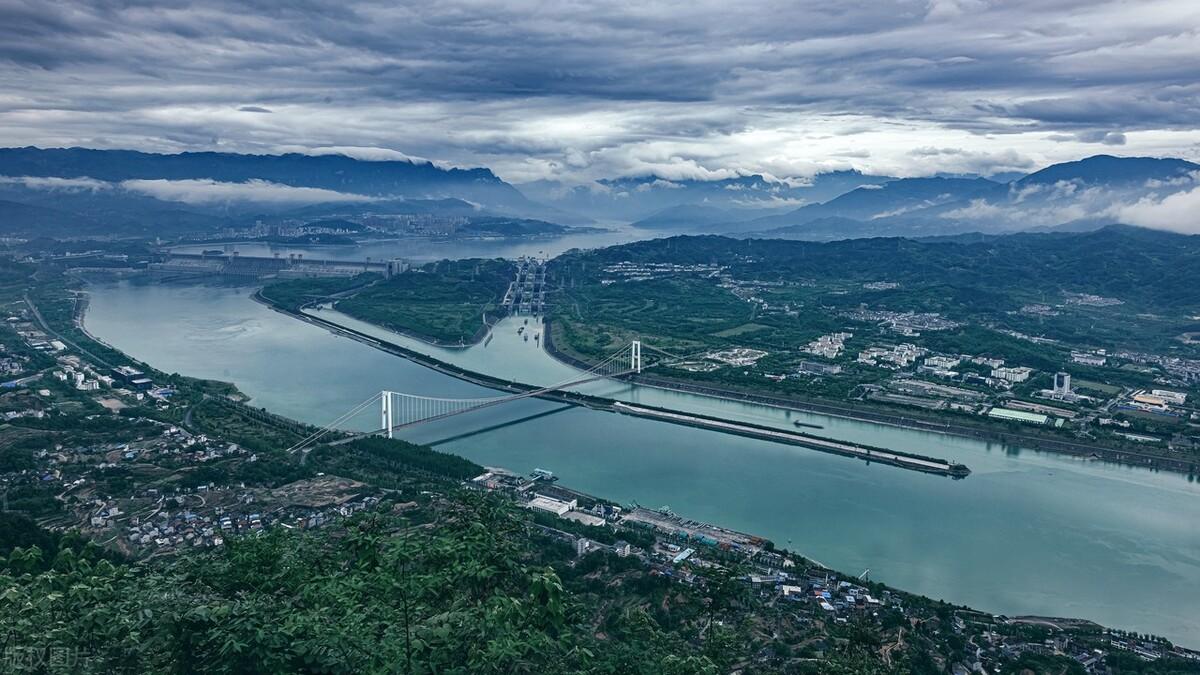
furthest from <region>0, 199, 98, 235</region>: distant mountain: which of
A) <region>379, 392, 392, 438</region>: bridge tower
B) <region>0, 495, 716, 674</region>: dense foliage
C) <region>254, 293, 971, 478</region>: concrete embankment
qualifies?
<region>0, 495, 716, 674</region>: dense foliage

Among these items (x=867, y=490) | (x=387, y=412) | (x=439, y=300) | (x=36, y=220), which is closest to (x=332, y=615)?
(x=867, y=490)

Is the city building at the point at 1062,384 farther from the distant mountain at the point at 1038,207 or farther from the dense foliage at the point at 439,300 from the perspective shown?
the distant mountain at the point at 1038,207

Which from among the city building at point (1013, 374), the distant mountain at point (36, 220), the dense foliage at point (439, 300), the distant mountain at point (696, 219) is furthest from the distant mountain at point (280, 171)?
the city building at point (1013, 374)

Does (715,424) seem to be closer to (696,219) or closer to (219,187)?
(696,219)

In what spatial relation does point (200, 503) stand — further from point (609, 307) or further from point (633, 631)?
point (609, 307)

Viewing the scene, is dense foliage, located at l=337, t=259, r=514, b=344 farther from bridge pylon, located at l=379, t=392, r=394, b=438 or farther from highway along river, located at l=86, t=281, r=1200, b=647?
bridge pylon, located at l=379, t=392, r=394, b=438
